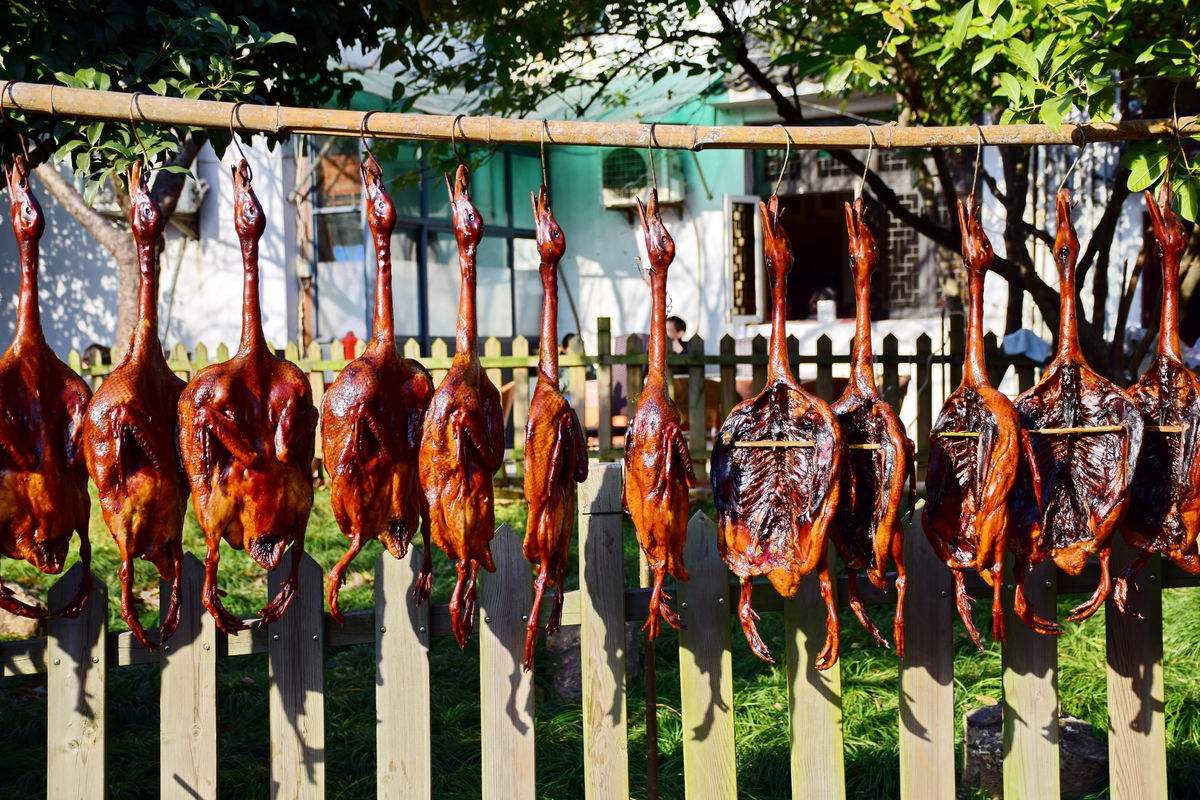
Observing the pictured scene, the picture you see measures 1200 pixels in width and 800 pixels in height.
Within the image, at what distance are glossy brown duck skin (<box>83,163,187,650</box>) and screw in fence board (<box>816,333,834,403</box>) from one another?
725 cm

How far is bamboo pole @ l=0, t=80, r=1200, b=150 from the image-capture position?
8.43 ft

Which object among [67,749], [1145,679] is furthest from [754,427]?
[67,749]

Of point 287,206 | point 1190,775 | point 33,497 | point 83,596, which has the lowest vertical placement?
point 1190,775

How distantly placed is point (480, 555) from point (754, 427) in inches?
29.1

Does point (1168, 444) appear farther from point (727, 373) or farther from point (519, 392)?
point (519, 392)

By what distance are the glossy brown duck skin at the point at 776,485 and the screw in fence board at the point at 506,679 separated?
64 cm

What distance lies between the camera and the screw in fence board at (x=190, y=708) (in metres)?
2.99

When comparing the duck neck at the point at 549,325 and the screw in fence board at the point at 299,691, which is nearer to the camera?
the duck neck at the point at 549,325

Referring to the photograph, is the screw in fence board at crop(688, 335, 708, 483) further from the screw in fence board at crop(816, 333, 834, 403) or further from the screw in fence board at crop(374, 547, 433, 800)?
the screw in fence board at crop(374, 547, 433, 800)

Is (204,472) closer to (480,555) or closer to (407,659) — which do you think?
(480,555)

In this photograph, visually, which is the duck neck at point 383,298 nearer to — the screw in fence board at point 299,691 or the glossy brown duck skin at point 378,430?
the glossy brown duck skin at point 378,430

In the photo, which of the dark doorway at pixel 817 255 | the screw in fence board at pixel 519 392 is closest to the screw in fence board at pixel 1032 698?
the screw in fence board at pixel 519 392

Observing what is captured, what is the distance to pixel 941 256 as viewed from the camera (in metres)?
12.6

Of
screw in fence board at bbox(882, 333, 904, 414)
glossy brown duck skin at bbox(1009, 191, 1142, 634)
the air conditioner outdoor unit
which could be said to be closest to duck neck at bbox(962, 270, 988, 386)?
glossy brown duck skin at bbox(1009, 191, 1142, 634)
